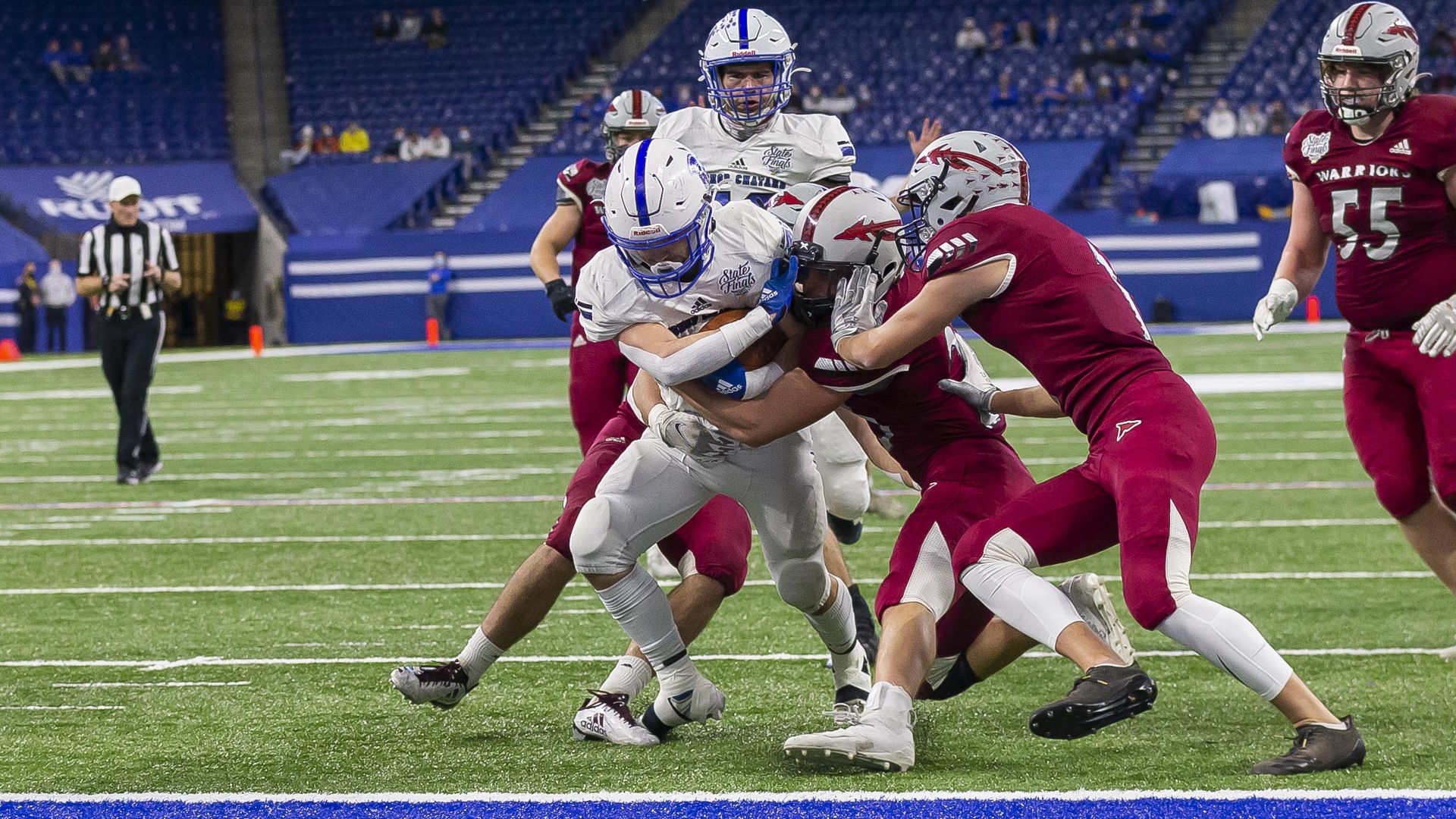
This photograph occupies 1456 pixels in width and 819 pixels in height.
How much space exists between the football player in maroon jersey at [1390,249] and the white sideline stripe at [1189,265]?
18552mm

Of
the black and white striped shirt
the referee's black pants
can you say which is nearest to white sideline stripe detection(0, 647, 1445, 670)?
the referee's black pants

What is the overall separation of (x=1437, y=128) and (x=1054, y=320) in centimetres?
130

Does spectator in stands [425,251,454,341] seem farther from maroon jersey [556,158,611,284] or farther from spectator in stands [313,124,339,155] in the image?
maroon jersey [556,158,611,284]

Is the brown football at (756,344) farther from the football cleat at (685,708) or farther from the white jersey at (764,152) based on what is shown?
the white jersey at (764,152)

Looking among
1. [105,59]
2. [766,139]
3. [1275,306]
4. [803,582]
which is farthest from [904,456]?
[105,59]

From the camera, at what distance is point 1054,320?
12.1 ft

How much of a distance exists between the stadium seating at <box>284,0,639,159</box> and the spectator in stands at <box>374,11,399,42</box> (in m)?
0.11

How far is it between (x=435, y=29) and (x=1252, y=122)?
45.0 feet

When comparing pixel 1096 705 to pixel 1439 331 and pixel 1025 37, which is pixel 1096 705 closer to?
pixel 1439 331

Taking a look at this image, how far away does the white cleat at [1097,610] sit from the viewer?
3666 millimetres

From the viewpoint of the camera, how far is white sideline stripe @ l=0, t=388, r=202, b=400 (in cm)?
1566

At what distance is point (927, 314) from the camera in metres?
3.59

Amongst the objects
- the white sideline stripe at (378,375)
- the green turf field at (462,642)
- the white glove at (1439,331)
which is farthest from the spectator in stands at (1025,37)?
the white glove at (1439,331)

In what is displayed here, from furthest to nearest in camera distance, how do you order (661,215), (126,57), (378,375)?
(126,57) → (378,375) → (661,215)
